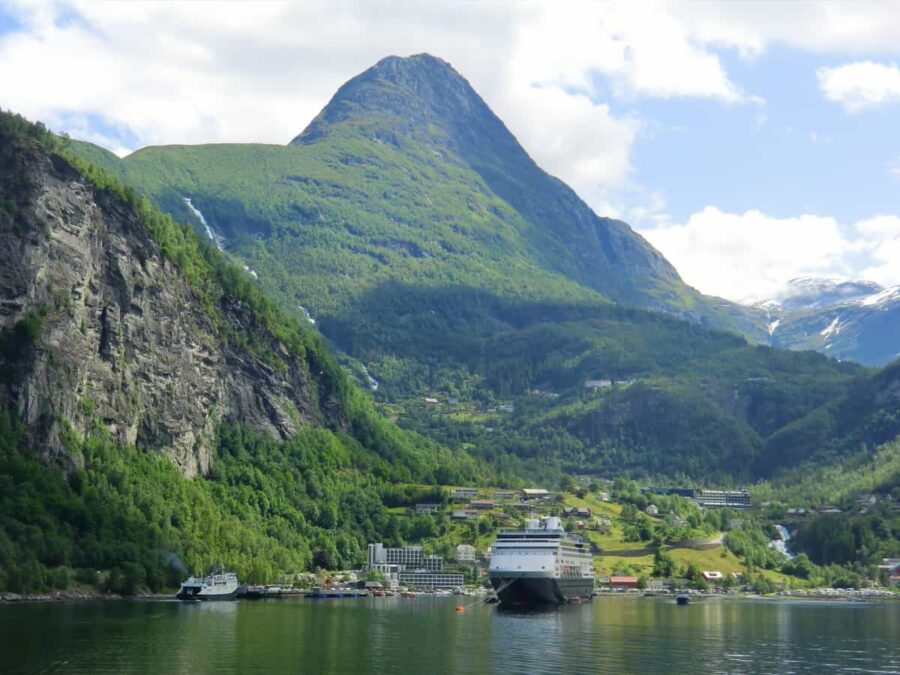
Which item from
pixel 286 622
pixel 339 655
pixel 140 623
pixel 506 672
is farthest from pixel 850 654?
pixel 140 623

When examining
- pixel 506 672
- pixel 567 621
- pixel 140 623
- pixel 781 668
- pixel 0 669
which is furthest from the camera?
pixel 567 621

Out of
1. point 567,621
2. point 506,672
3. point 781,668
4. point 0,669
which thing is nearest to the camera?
point 0,669

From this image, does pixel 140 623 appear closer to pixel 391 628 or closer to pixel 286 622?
pixel 286 622

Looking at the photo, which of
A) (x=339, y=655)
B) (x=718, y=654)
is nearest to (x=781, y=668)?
(x=718, y=654)

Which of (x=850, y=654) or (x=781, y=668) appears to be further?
(x=850, y=654)

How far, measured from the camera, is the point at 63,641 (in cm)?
13588

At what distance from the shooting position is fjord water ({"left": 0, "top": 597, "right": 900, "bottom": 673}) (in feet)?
410

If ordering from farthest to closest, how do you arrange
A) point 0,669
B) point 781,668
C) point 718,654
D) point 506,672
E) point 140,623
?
point 140,623
point 718,654
point 781,668
point 506,672
point 0,669

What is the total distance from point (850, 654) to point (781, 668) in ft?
64.8

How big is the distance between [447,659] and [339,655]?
10036 millimetres

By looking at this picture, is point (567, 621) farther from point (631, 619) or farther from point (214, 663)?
point (214, 663)

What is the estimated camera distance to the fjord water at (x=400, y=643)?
410 ft

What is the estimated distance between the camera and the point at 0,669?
373 ft

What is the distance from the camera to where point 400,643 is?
146 m
